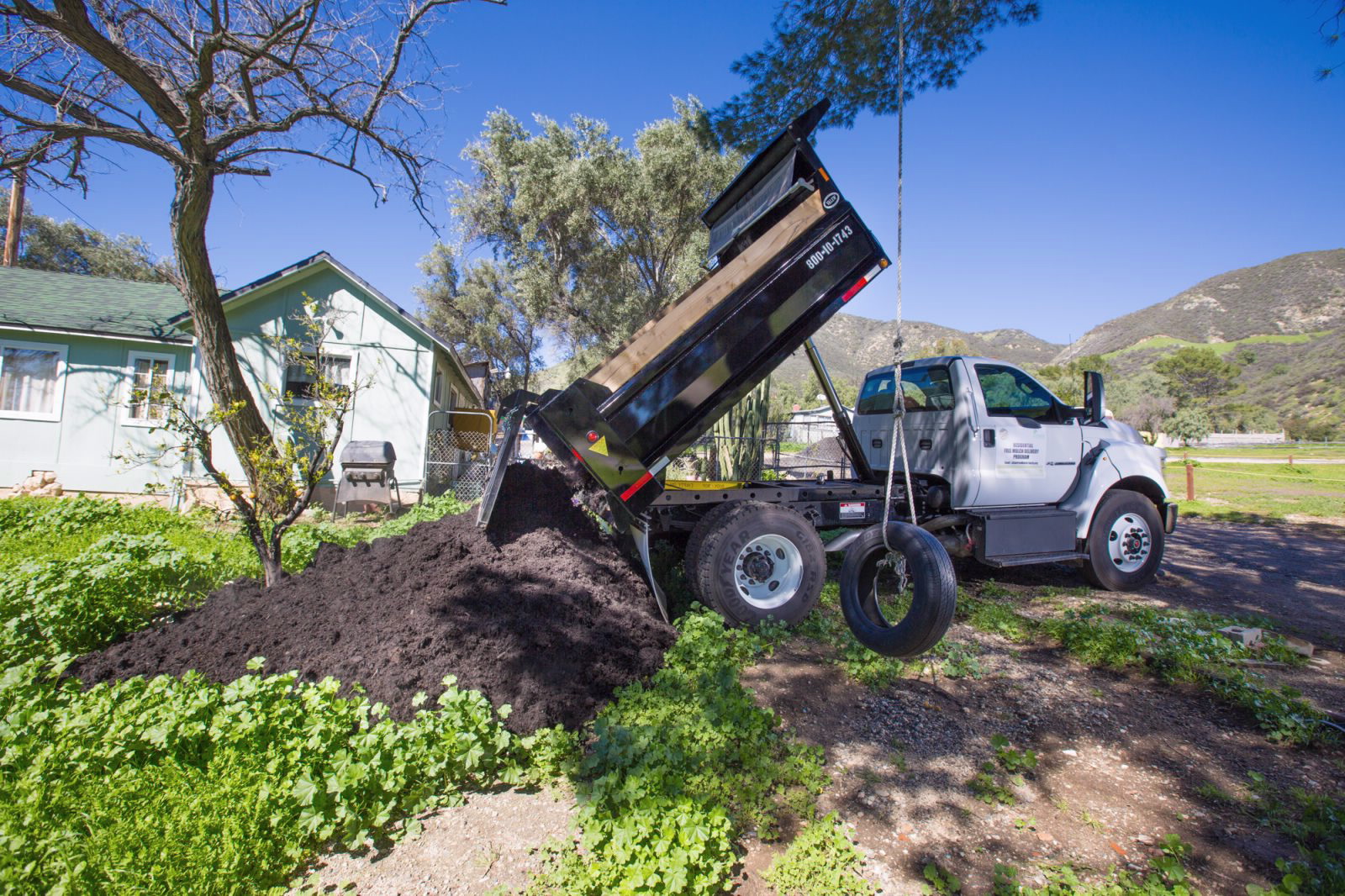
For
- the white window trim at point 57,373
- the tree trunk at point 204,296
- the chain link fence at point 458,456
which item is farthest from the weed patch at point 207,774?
the white window trim at point 57,373

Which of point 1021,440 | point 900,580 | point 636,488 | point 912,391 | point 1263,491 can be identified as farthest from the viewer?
point 1263,491

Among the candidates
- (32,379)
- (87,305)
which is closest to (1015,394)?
(32,379)

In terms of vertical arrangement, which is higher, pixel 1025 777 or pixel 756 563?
pixel 756 563

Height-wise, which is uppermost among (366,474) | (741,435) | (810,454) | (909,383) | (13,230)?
(13,230)

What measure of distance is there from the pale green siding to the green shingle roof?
27 centimetres

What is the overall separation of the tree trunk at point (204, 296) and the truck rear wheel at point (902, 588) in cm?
643

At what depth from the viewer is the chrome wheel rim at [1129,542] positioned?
6.79 metres

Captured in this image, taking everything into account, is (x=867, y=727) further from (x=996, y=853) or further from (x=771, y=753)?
(x=996, y=853)

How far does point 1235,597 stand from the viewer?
6824 mm

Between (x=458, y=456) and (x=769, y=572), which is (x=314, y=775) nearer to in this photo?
(x=769, y=572)

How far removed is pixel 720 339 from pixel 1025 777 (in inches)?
130

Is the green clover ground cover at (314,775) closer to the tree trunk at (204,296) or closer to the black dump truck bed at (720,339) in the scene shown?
the black dump truck bed at (720,339)

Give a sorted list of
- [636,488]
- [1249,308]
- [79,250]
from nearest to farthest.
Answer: [636,488] → [79,250] → [1249,308]

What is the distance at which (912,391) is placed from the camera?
7.07 metres
